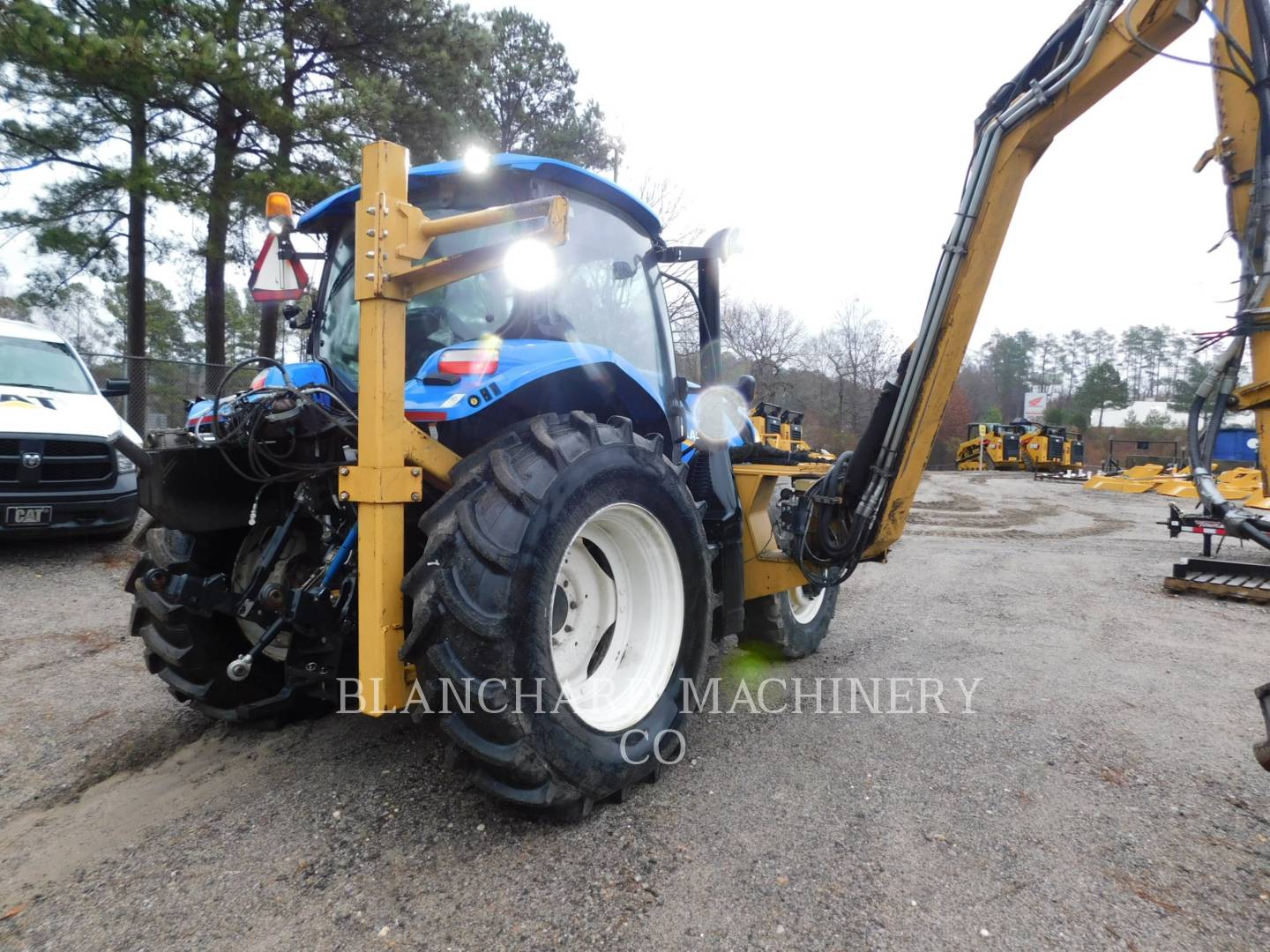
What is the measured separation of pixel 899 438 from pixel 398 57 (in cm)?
1140

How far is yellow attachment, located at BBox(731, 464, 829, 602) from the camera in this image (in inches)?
141

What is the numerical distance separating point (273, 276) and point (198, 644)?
1.57m

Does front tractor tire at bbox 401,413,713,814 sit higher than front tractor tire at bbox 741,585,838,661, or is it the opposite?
front tractor tire at bbox 401,413,713,814

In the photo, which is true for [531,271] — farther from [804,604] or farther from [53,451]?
[53,451]

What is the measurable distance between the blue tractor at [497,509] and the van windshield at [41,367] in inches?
189

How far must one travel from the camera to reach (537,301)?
8.63 ft

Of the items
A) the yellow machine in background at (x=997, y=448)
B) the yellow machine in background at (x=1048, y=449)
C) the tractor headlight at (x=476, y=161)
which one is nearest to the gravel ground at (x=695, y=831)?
the tractor headlight at (x=476, y=161)

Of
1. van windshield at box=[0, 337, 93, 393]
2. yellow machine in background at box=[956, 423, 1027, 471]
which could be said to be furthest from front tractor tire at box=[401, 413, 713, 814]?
yellow machine in background at box=[956, 423, 1027, 471]

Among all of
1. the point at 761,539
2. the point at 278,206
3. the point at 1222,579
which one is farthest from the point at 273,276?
the point at 1222,579

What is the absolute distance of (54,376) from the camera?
265 inches

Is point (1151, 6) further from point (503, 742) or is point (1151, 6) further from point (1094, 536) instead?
point (1094, 536)

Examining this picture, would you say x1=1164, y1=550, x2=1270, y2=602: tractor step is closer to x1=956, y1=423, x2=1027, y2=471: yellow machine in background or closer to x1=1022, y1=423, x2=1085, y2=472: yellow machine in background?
x1=1022, y1=423, x2=1085, y2=472: yellow machine in background

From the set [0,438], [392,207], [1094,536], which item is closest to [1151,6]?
[392,207]

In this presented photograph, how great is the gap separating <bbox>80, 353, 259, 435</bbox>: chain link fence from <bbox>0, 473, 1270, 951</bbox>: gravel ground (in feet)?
23.9
